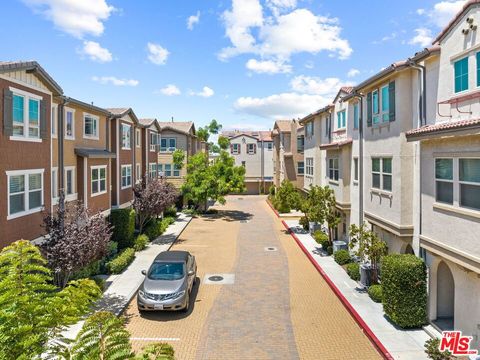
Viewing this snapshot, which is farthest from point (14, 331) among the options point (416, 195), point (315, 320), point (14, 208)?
point (416, 195)

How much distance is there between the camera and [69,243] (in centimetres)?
1379

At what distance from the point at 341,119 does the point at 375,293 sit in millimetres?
11592

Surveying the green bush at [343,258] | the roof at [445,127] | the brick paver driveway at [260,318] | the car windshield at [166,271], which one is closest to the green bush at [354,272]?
the brick paver driveway at [260,318]

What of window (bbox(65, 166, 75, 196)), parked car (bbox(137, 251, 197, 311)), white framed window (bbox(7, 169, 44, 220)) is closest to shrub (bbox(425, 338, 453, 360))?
parked car (bbox(137, 251, 197, 311))

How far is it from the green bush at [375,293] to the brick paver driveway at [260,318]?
4.39 ft

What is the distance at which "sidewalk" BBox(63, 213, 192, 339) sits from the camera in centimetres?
1452

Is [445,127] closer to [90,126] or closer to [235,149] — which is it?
[90,126]

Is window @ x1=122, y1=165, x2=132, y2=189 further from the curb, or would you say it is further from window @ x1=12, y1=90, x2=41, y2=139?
the curb

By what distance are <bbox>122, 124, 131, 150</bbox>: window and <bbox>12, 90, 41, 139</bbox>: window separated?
37.8 ft

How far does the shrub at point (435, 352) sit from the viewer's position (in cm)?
1031

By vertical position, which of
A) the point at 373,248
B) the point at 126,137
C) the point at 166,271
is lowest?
the point at 166,271

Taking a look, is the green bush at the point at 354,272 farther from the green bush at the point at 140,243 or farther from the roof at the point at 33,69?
the roof at the point at 33,69

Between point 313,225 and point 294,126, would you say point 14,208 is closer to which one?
point 313,225

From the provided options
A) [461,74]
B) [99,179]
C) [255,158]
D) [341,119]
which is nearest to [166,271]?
[99,179]
